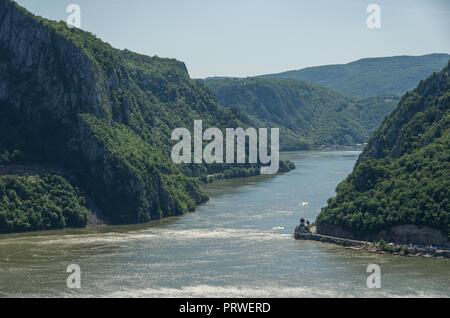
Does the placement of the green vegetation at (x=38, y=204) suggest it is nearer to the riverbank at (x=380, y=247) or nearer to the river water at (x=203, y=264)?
the river water at (x=203, y=264)

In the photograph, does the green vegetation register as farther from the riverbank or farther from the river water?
the riverbank

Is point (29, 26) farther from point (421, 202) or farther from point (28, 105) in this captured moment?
point (421, 202)

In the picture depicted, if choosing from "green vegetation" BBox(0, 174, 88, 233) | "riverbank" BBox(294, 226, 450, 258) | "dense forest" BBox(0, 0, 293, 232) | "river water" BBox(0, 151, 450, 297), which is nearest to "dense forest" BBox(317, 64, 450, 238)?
"riverbank" BBox(294, 226, 450, 258)

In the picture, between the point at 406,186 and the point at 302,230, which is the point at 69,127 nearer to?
the point at 302,230

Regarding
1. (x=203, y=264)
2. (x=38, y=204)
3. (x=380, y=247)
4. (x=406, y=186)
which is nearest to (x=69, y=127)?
(x=38, y=204)

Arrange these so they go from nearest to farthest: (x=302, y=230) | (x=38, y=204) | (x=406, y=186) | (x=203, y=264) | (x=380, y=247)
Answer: (x=203, y=264), (x=380, y=247), (x=406, y=186), (x=302, y=230), (x=38, y=204)
